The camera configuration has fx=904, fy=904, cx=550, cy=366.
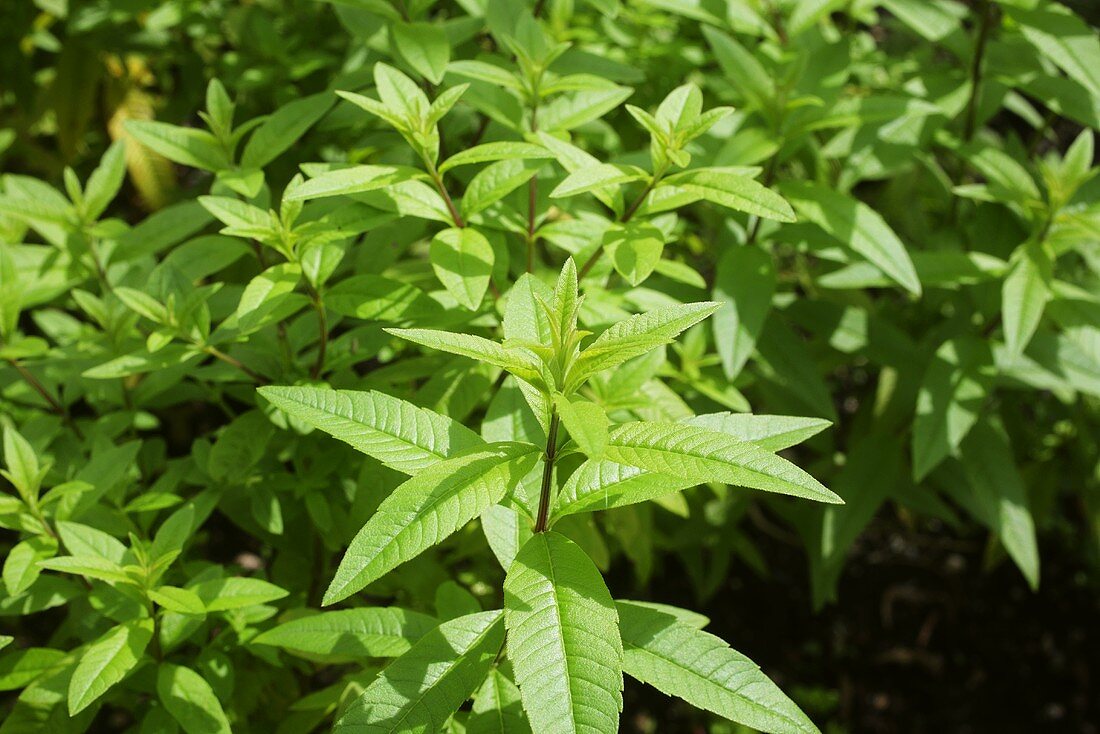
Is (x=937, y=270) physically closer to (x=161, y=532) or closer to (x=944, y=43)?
(x=944, y=43)

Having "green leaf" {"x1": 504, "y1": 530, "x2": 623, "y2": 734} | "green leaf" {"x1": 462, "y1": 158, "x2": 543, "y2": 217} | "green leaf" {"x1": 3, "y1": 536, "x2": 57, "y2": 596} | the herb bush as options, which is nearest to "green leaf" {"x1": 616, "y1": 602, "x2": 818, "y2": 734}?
the herb bush

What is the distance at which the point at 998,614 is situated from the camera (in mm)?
3906

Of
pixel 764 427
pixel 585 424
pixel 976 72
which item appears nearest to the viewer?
pixel 585 424

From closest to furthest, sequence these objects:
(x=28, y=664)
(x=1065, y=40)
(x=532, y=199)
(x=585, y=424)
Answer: (x=585, y=424) → (x=28, y=664) → (x=532, y=199) → (x=1065, y=40)

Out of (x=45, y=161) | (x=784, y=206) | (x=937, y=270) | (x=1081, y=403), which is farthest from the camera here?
(x=45, y=161)

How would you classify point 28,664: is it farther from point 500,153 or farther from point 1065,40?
point 1065,40

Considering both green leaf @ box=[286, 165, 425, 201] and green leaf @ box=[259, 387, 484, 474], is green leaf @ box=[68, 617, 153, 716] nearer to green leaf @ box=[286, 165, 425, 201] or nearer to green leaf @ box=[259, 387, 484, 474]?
green leaf @ box=[259, 387, 484, 474]

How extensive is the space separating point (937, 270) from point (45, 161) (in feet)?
11.7

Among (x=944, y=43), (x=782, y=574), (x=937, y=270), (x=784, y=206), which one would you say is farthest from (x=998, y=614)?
(x=784, y=206)

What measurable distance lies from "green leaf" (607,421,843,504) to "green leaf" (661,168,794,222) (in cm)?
47

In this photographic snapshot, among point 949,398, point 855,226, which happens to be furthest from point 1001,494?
point 855,226

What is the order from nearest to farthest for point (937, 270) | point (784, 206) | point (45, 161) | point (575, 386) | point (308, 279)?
1. point (575, 386)
2. point (784, 206)
3. point (308, 279)
4. point (937, 270)
5. point (45, 161)

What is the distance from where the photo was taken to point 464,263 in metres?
1.56

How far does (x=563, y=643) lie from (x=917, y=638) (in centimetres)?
323
